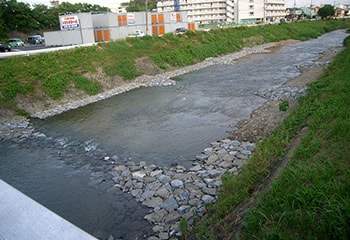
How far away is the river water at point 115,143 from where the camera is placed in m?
6.86

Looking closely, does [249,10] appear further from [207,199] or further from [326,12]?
[207,199]

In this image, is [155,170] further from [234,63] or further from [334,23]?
[334,23]

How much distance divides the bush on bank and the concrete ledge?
617 inches

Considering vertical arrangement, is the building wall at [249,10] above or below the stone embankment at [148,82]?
above

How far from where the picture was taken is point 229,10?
82.5 meters

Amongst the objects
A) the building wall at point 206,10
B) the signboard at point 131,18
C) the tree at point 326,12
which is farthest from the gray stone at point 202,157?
the tree at point 326,12

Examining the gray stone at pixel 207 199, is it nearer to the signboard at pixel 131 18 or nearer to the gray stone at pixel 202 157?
the gray stone at pixel 202 157

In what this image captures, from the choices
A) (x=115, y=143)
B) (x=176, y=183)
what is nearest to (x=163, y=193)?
(x=176, y=183)

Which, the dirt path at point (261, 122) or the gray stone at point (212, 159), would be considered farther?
the dirt path at point (261, 122)

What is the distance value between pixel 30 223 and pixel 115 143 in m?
9.07

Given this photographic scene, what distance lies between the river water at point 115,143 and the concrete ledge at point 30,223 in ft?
13.4

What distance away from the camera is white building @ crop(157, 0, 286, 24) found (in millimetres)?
82062

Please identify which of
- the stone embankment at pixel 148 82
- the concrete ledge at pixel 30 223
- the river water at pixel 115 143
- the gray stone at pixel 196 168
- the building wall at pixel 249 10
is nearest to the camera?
the concrete ledge at pixel 30 223

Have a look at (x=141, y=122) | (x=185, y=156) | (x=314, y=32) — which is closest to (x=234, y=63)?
(x=141, y=122)
